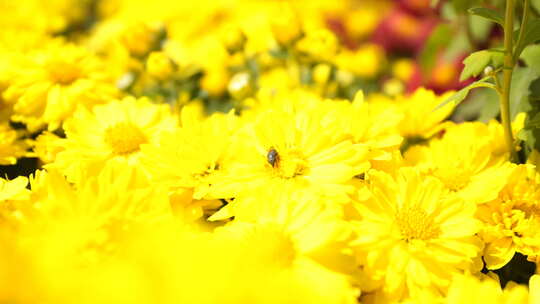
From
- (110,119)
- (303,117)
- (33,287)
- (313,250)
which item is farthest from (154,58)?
(33,287)

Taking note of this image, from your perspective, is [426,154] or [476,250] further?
[426,154]

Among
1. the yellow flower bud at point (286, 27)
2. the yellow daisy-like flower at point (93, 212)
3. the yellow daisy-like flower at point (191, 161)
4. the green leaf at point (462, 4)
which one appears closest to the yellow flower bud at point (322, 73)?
the yellow flower bud at point (286, 27)

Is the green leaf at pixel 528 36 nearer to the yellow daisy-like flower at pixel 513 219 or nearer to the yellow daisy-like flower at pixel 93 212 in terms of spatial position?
the yellow daisy-like flower at pixel 513 219

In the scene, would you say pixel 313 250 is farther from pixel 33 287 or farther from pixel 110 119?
pixel 110 119

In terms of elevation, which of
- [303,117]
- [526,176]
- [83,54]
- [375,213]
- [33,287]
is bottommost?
[526,176]

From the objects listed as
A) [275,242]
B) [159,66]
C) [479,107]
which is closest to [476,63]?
[275,242]

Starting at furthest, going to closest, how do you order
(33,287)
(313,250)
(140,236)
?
(313,250), (140,236), (33,287)

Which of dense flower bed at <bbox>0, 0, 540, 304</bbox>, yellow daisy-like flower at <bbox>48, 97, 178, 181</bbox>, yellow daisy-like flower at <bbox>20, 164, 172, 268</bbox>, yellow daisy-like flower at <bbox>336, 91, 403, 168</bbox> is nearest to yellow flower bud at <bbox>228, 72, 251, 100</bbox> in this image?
dense flower bed at <bbox>0, 0, 540, 304</bbox>
